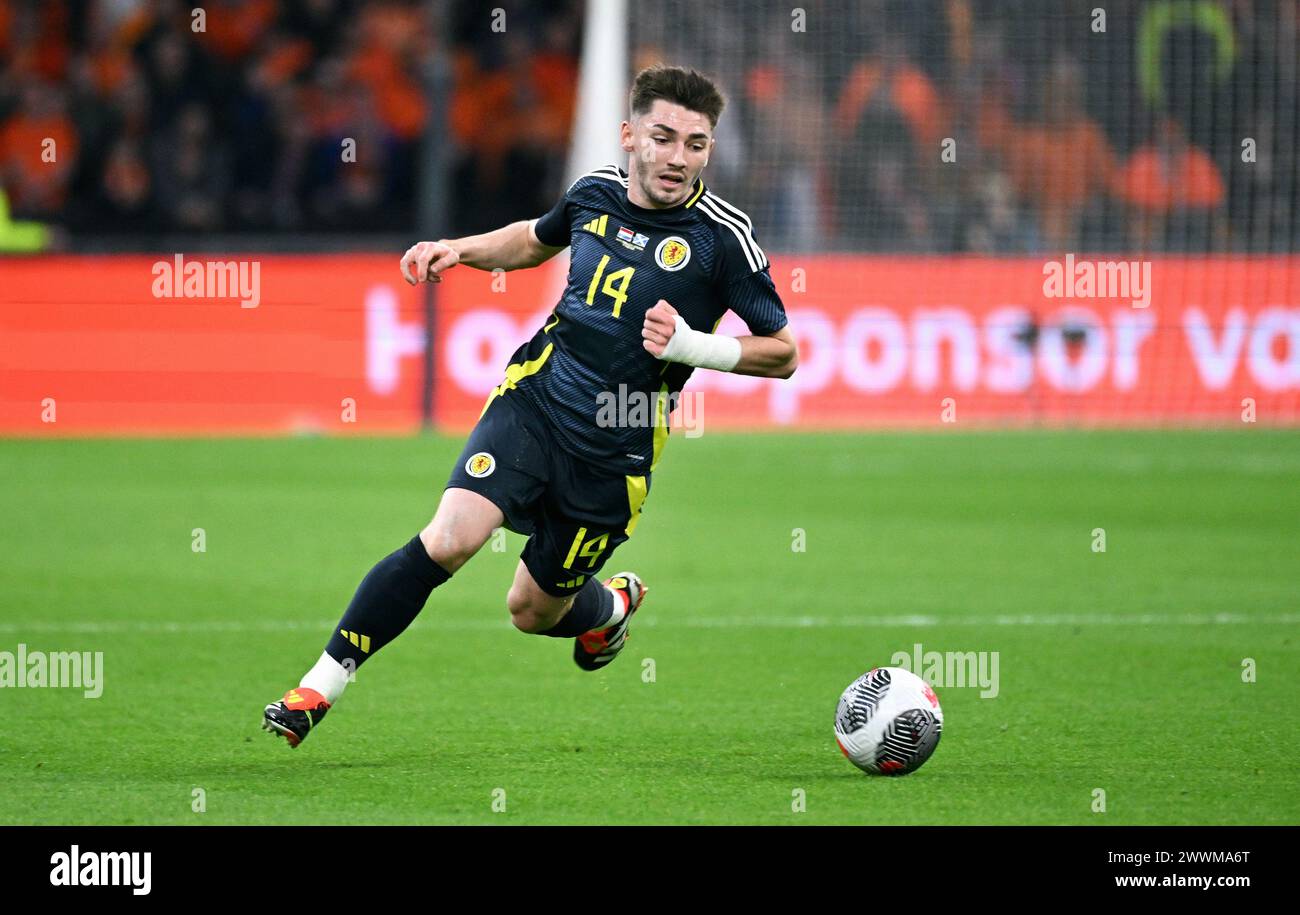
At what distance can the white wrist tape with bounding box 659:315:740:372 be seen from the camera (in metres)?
6.19

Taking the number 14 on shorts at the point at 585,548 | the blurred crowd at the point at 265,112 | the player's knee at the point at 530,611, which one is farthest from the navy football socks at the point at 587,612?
the blurred crowd at the point at 265,112

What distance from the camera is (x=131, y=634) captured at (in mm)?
8898

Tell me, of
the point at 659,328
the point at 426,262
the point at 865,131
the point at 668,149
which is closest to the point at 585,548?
the point at 659,328

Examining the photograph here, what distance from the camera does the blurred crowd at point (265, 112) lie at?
69.9 feet

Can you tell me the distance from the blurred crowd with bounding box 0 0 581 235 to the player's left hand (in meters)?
15.0

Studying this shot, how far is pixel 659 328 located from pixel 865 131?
14344 millimetres

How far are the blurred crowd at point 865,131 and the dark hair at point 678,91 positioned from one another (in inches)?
504

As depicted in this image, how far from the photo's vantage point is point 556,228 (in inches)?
269

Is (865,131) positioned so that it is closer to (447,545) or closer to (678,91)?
(678,91)

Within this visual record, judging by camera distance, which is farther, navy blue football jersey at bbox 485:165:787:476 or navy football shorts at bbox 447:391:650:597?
navy blue football jersey at bbox 485:165:787:476

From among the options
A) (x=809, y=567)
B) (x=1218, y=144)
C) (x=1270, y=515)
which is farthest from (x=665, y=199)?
(x=1218, y=144)

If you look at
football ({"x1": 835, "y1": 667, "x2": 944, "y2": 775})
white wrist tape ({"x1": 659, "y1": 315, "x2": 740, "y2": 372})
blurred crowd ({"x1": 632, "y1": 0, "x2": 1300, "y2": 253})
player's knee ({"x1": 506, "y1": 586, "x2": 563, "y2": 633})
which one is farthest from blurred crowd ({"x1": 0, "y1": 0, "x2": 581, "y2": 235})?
football ({"x1": 835, "y1": 667, "x2": 944, "y2": 775})

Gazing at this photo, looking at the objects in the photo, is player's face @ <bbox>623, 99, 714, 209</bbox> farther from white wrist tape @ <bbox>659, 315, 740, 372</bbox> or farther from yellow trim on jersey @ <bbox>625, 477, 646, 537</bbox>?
yellow trim on jersey @ <bbox>625, 477, 646, 537</bbox>

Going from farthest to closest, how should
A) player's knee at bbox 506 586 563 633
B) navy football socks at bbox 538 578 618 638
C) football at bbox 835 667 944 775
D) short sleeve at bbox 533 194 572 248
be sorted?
1. navy football socks at bbox 538 578 618 638
2. player's knee at bbox 506 586 563 633
3. short sleeve at bbox 533 194 572 248
4. football at bbox 835 667 944 775
